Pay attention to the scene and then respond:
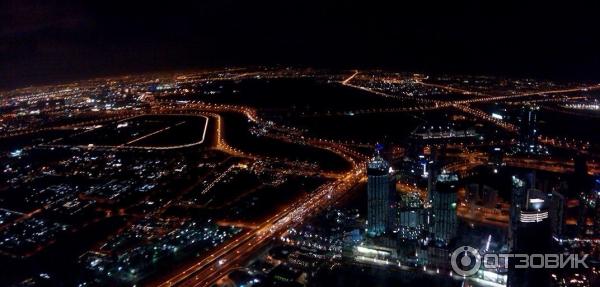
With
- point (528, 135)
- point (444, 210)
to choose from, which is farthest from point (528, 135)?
point (444, 210)

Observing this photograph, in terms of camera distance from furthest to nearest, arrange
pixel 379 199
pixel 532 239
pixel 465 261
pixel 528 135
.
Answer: pixel 528 135, pixel 379 199, pixel 465 261, pixel 532 239

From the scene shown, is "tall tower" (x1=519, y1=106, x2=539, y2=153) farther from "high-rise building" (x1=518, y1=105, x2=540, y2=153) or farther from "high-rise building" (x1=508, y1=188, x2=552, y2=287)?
"high-rise building" (x1=508, y1=188, x2=552, y2=287)

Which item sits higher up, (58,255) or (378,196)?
(378,196)

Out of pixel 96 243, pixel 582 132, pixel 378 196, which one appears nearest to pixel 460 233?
pixel 378 196

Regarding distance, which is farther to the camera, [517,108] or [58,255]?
[517,108]

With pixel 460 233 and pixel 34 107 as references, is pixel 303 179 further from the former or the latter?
pixel 34 107

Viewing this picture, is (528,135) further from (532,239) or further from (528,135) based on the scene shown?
(532,239)
